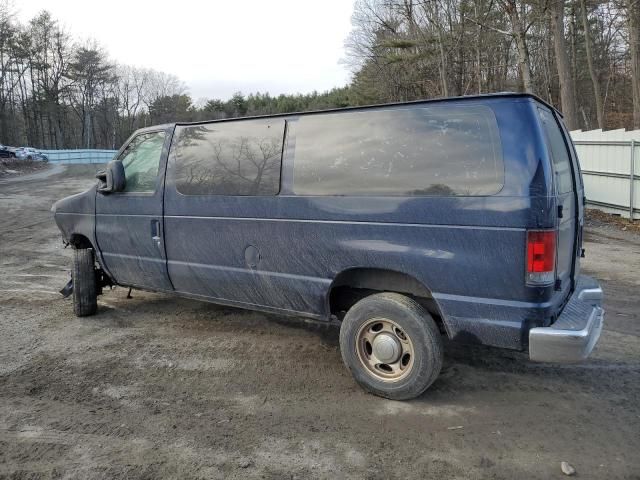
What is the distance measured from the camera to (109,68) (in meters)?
63.3

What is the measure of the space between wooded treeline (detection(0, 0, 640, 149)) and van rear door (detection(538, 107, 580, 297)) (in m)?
12.5

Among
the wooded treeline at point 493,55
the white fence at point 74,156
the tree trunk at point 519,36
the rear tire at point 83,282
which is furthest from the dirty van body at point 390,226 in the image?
the white fence at point 74,156

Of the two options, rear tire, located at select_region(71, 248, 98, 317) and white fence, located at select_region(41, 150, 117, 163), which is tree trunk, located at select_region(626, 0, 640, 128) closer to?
rear tire, located at select_region(71, 248, 98, 317)

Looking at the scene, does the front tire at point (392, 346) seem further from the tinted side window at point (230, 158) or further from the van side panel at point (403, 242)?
the tinted side window at point (230, 158)

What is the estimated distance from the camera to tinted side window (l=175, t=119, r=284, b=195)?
416cm

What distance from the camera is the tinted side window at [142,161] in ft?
16.3

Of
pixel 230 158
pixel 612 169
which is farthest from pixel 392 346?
pixel 612 169

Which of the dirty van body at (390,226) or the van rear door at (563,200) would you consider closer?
the dirty van body at (390,226)

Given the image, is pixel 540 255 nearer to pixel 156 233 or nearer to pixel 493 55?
pixel 156 233

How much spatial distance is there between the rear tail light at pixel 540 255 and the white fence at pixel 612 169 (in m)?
10.7

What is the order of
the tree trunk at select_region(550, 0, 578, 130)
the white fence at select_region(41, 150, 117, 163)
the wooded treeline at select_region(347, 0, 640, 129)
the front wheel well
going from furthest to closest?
1. the white fence at select_region(41, 150, 117, 163)
2. the wooded treeline at select_region(347, 0, 640, 129)
3. the tree trunk at select_region(550, 0, 578, 130)
4. the front wheel well

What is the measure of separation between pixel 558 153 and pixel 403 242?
129cm

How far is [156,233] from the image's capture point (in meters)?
4.91

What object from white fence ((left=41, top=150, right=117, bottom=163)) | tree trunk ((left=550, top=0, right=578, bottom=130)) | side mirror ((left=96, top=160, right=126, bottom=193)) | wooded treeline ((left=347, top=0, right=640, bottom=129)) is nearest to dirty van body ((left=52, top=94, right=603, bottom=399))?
side mirror ((left=96, top=160, right=126, bottom=193))
